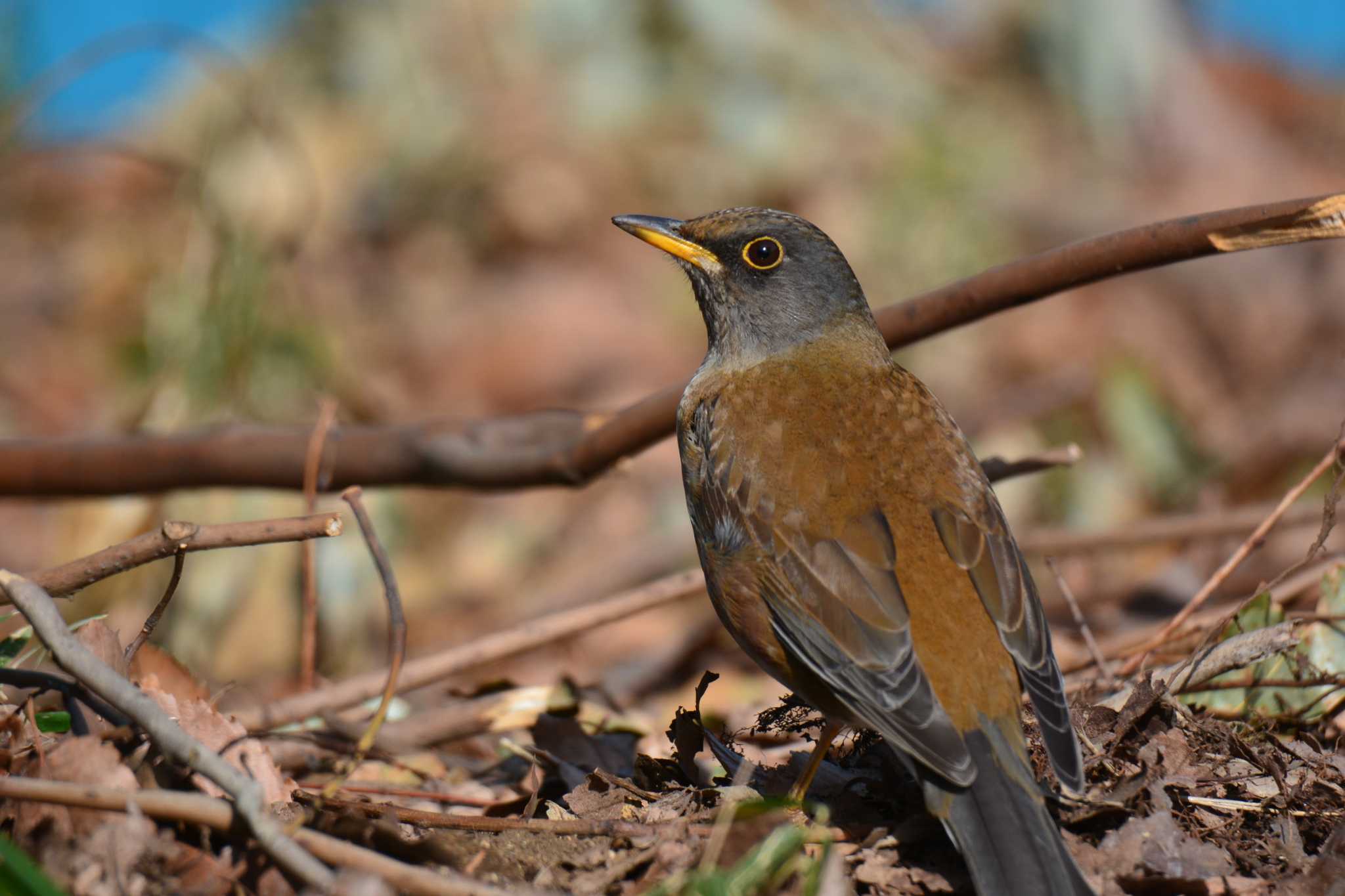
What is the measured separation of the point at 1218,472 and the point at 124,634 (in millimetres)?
6170

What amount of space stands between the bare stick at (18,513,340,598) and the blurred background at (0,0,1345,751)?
7.64ft

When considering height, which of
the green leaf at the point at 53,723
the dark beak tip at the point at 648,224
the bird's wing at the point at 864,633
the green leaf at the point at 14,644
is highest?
the dark beak tip at the point at 648,224

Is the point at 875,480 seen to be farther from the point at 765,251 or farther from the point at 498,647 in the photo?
the point at 498,647

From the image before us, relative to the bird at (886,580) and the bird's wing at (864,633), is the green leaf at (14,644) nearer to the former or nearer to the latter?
the bird at (886,580)

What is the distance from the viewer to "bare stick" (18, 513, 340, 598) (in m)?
2.81

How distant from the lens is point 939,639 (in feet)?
10.9

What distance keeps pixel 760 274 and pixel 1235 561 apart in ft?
5.86

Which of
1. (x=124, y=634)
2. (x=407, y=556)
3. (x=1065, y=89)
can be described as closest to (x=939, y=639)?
(x=124, y=634)

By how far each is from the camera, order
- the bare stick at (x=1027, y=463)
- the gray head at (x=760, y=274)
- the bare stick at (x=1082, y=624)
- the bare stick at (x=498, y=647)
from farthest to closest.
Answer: the gray head at (x=760, y=274), the bare stick at (x=498, y=647), the bare stick at (x=1027, y=463), the bare stick at (x=1082, y=624)

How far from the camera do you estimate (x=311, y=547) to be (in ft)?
15.9

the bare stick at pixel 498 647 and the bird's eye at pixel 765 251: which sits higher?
the bird's eye at pixel 765 251

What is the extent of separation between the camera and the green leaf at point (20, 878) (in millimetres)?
2297

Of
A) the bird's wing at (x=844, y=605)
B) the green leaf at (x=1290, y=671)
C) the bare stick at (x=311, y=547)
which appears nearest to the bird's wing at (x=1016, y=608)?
the bird's wing at (x=844, y=605)

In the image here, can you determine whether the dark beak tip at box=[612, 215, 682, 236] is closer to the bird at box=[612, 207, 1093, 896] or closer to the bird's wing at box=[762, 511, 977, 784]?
the bird at box=[612, 207, 1093, 896]
